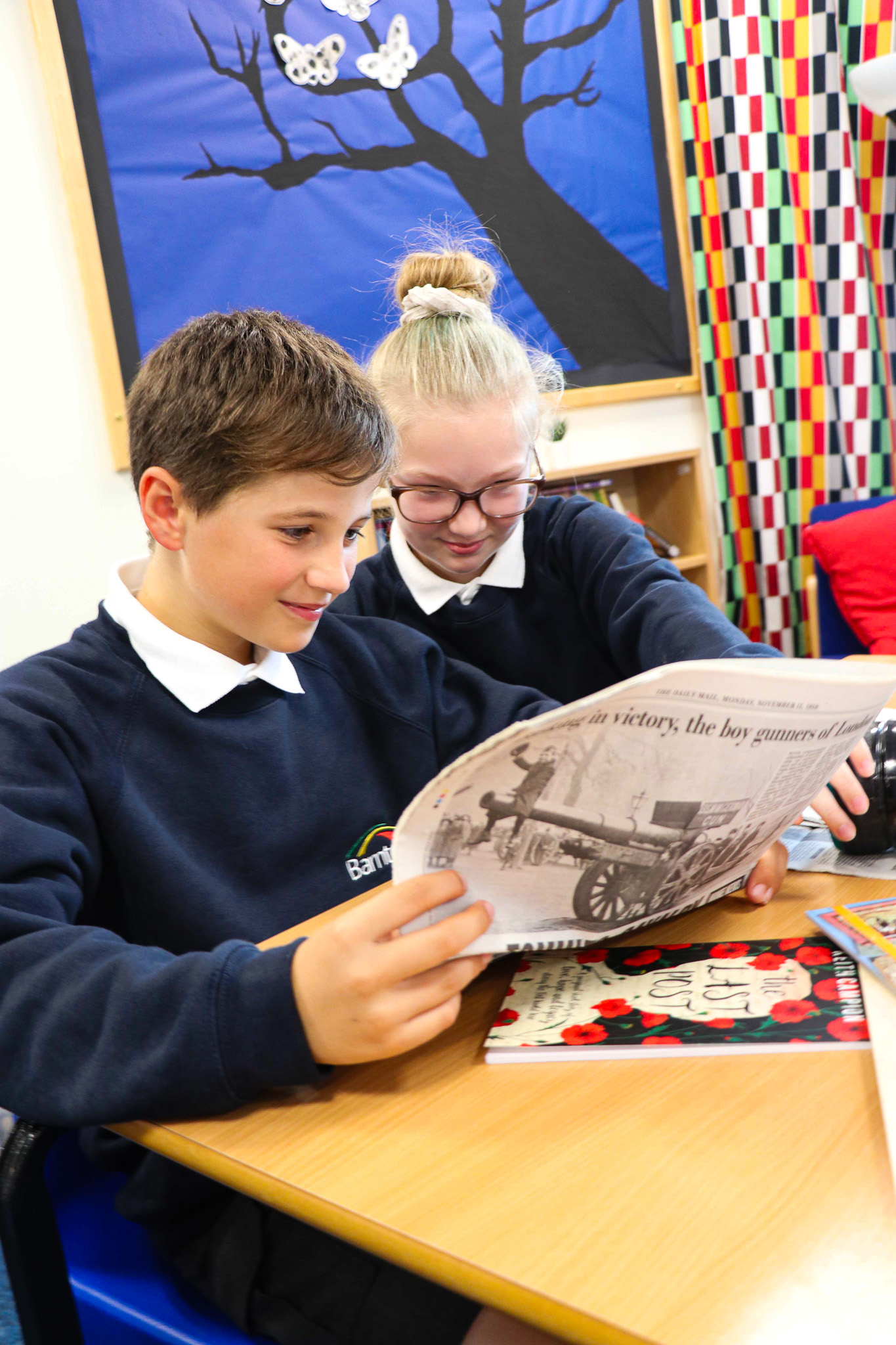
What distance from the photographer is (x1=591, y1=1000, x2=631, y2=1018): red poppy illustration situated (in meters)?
0.51

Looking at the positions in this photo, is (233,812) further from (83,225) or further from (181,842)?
(83,225)

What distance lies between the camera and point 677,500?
339 cm

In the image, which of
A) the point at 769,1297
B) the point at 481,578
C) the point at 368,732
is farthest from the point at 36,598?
the point at 769,1297

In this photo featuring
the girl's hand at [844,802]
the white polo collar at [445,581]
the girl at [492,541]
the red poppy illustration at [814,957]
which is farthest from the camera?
the white polo collar at [445,581]

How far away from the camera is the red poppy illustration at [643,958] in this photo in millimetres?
568

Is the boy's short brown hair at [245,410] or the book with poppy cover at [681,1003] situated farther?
the boy's short brown hair at [245,410]

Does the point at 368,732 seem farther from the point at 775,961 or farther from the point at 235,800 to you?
the point at 775,961

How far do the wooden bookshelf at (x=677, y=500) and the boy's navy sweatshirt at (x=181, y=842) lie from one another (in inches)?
92.0

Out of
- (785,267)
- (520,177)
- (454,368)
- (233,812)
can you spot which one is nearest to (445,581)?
(454,368)

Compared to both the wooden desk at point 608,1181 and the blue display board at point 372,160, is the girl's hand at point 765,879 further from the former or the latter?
the blue display board at point 372,160

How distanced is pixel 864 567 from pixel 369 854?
2104mm

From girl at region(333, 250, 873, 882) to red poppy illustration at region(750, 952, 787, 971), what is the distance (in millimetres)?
432

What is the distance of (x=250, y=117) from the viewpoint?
7.56 ft

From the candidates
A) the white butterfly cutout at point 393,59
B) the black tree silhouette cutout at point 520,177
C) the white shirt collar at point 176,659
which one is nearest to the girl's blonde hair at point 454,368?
the white shirt collar at point 176,659
